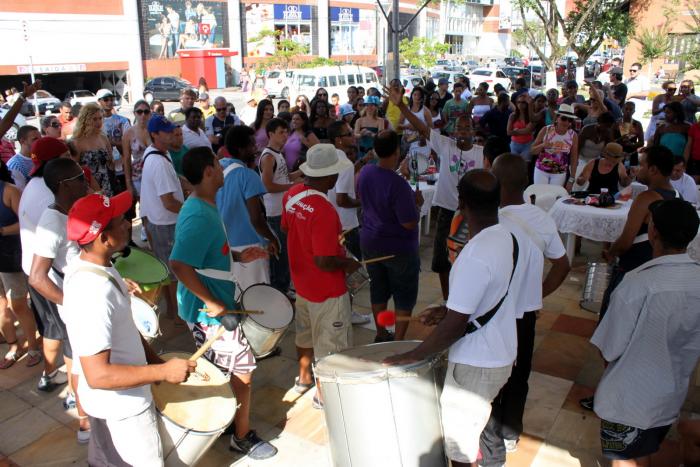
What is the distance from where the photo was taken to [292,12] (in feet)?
156

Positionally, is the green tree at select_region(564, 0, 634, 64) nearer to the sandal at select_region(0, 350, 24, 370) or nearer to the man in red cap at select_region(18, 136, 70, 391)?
the man in red cap at select_region(18, 136, 70, 391)

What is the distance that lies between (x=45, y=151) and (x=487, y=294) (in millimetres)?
3224

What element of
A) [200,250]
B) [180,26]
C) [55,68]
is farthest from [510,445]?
[180,26]

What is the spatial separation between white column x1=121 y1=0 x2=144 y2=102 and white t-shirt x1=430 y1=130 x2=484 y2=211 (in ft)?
114

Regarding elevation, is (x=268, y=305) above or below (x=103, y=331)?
below

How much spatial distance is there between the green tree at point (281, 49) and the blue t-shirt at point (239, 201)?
40.0 meters

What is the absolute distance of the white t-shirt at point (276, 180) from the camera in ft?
17.3

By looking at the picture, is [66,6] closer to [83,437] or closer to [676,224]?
[83,437]

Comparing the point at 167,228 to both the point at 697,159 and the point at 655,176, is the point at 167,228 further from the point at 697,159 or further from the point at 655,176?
the point at 697,159

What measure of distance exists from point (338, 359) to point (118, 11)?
127ft

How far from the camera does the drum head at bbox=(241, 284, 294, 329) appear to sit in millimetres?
3482

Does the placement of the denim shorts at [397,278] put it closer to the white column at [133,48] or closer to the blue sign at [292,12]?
the white column at [133,48]

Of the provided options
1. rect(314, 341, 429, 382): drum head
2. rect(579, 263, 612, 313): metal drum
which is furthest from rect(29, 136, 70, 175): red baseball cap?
rect(579, 263, 612, 313): metal drum

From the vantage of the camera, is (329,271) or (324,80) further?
(324,80)
